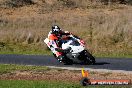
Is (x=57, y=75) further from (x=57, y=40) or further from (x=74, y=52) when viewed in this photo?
(x=57, y=40)

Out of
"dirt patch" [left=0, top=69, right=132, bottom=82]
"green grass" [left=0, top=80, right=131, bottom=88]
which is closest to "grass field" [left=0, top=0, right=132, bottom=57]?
"dirt patch" [left=0, top=69, right=132, bottom=82]

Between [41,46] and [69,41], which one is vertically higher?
[69,41]

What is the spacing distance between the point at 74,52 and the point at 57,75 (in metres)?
3.46

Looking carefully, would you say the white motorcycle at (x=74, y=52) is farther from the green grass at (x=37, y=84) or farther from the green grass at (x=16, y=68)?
the green grass at (x=37, y=84)

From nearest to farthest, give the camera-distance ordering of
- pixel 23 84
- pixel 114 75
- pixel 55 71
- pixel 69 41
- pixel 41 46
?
pixel 23 84
pixel 114 75
pixel 55 71
pixel 69 41
pixel 41 46

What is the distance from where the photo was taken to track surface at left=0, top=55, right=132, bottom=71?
20156mm

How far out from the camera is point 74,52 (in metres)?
20.9

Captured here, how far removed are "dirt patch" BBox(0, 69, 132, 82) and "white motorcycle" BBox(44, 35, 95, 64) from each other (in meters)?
2.35

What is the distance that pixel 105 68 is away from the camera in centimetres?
1966

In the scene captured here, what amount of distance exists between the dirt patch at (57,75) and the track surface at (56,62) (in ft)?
6.18

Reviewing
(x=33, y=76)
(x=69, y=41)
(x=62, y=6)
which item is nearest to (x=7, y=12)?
(x=62, y=6)

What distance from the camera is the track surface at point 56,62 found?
794 inches

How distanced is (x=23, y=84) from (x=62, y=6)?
4267 cm

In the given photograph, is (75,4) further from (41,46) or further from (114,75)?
(114,75)
